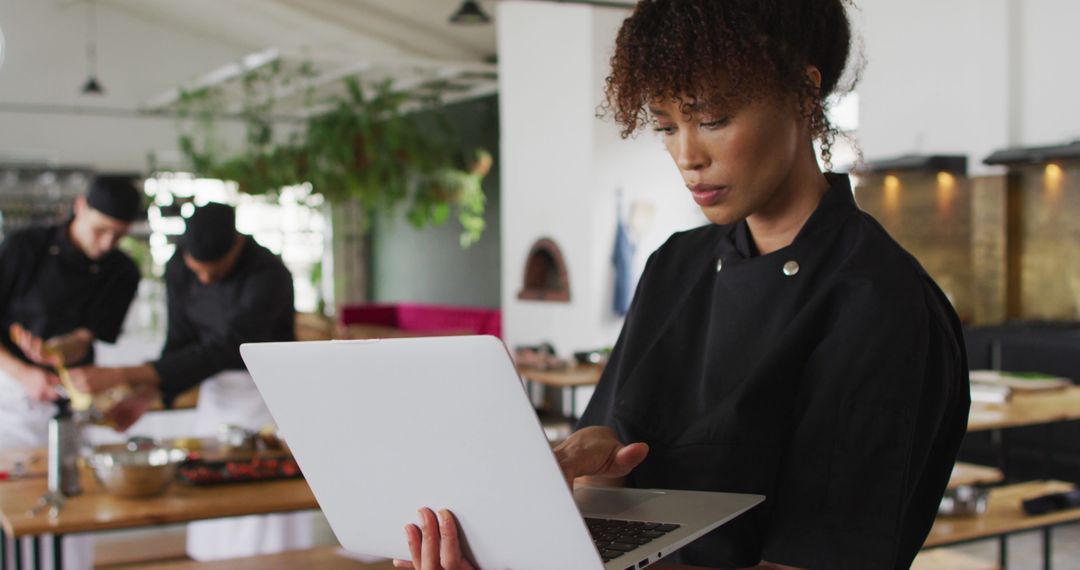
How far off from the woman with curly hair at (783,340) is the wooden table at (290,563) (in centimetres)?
133

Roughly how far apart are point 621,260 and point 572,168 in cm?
90

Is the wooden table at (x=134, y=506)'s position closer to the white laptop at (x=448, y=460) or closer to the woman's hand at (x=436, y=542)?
the white laptop at (x=448, y=460)

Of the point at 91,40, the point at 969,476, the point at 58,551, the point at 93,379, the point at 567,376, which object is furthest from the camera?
the point at 91,40

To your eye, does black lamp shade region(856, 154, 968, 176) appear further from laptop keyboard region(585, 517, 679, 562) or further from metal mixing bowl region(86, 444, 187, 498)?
laptop keyboard region(585, 517, 679, 562)

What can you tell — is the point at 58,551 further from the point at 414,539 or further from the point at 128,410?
the point at 414,539

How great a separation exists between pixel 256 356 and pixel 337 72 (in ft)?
37.8

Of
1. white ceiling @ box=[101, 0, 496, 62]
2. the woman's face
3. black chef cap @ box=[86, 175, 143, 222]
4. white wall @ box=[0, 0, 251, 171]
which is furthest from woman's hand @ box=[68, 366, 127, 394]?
white wall @ box=[0, 0, 251, 171]

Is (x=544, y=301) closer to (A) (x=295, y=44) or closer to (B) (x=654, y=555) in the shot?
(A) (x=295, y=44)

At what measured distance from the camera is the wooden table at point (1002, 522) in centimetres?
328

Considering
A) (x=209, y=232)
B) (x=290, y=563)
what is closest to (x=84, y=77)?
(x=209, y=232)

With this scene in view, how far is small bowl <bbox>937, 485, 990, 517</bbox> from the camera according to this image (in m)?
3.50

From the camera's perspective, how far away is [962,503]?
11.5ft

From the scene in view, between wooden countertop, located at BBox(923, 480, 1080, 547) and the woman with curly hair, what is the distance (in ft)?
6.65

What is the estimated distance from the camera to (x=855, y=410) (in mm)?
1269
